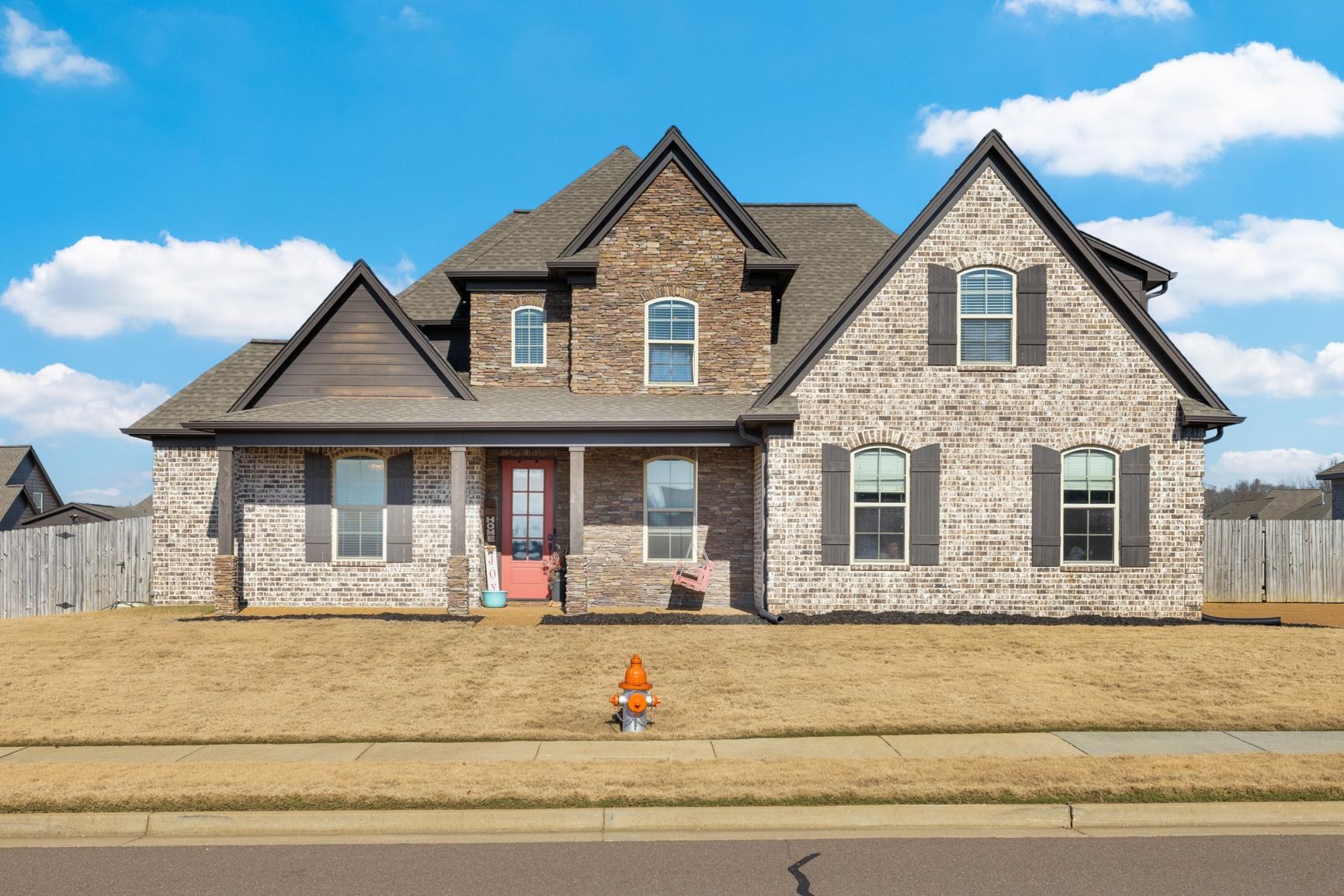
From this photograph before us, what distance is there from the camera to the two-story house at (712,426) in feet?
49.8

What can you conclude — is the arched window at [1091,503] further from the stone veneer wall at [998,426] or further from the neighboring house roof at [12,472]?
the neighboring house roof at [12,472]

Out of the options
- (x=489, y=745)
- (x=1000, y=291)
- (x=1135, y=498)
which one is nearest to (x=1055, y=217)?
(x=1000, y=291)

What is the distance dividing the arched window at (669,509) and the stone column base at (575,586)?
160 cm

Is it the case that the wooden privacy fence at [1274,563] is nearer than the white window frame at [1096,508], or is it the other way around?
the white window frame at [1096,508]

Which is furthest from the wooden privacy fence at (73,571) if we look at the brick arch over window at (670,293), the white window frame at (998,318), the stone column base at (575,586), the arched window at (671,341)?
the white window frame at (998,318)

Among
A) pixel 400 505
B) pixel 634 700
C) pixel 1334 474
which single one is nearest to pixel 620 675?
pixel 634 700

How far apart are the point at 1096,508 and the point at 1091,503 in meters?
0.11

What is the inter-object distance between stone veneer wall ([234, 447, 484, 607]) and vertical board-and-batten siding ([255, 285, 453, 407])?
3.99 feet

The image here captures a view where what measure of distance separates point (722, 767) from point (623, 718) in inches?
59.7

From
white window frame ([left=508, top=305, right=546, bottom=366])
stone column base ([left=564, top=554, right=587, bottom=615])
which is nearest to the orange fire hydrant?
stone column base ([left=564, top=554, right=587, bottom=615])

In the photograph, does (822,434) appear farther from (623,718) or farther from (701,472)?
(623,718)

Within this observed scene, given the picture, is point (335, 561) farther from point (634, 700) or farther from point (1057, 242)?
point (1057, 242)

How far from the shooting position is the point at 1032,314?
15211mm

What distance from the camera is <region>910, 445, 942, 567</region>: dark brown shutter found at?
15.1 m
